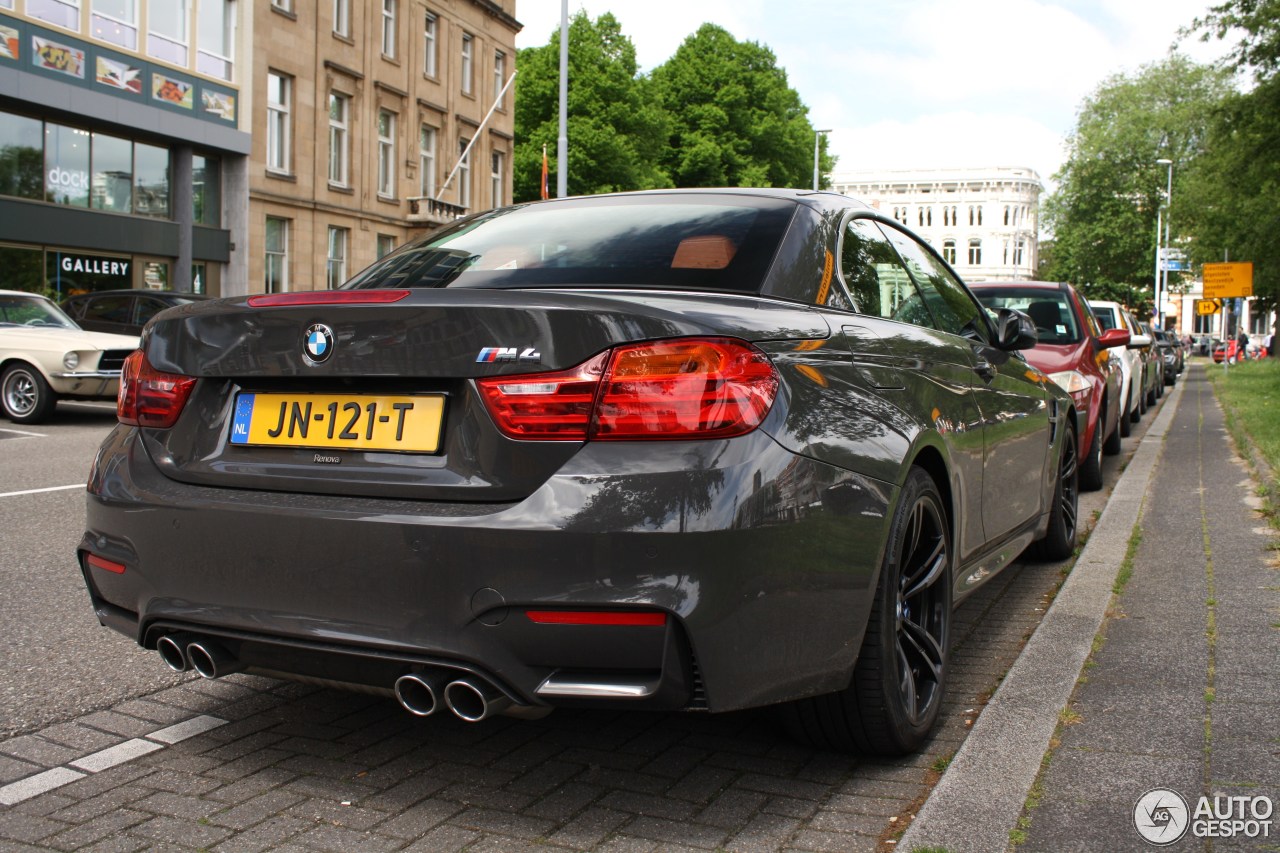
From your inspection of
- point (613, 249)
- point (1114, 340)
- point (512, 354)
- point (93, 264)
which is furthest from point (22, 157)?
point (512, 354)

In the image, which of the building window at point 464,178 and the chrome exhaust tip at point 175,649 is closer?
the chrome exhaust tip at point 175,649

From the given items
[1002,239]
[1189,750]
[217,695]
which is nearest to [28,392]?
[217,695]

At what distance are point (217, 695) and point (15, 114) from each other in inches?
915

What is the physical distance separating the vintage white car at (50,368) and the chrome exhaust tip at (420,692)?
488 inches

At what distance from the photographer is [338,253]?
34.7m

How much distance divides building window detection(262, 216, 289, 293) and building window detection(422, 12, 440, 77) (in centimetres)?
896

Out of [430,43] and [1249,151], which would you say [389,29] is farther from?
[1249,151]

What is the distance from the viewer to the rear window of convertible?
11.1 feet

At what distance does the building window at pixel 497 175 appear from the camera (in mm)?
43656

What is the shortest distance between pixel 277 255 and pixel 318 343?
30.5m

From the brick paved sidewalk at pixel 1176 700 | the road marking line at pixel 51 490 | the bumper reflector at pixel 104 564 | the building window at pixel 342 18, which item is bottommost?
the road marking line at pixel 51 490

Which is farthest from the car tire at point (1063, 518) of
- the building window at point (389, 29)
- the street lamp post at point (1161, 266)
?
the street lamp post at point (1161, 266)

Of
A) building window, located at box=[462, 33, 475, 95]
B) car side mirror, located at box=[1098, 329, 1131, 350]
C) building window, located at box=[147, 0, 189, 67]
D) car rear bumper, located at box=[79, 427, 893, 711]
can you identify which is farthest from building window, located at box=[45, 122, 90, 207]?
car rear bumper, located at box=[79, 427, 893, 711]

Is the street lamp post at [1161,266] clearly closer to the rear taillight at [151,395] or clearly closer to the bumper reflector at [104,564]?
the rear taillight at [151,395]
